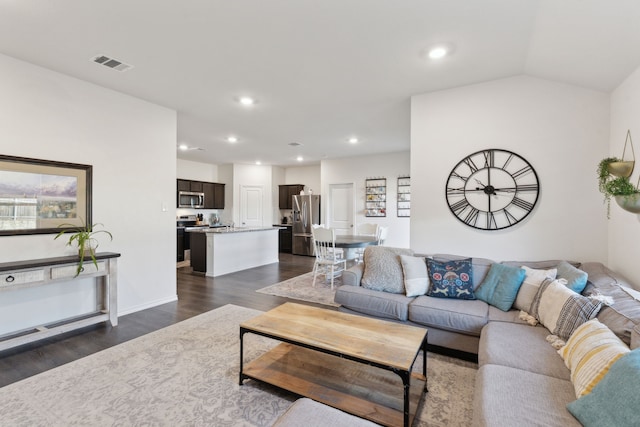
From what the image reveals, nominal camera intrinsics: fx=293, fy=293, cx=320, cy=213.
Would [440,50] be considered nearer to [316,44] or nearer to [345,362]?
[316,44]

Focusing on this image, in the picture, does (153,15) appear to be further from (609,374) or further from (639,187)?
(639,187)

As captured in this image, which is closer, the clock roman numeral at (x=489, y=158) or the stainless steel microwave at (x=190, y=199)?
the clock roman numeral at (x=489, y=158)

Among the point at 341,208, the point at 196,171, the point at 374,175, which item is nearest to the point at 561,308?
the point at 374,175

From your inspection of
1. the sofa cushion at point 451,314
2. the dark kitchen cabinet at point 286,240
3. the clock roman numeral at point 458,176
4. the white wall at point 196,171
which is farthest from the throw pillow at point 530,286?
the white wall at point 196,171

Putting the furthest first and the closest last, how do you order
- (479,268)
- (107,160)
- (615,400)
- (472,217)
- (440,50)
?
(107,160) → (472,217) → (479,268) → (440,50) → (615,400)

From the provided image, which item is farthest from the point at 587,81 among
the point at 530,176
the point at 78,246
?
the point at 78,246

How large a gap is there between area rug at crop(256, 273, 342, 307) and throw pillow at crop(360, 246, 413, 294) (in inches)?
37.3

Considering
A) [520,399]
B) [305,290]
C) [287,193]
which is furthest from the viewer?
[287,193]

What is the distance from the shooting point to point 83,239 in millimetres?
3039

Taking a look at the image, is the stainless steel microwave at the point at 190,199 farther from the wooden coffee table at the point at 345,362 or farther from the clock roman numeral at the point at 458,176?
the clock roman numeral at the point at 458,176

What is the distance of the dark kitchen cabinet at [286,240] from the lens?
348 inches

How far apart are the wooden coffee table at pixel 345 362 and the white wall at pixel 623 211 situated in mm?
1839

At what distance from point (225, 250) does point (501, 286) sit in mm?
4732

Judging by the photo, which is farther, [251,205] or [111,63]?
[251,205]
